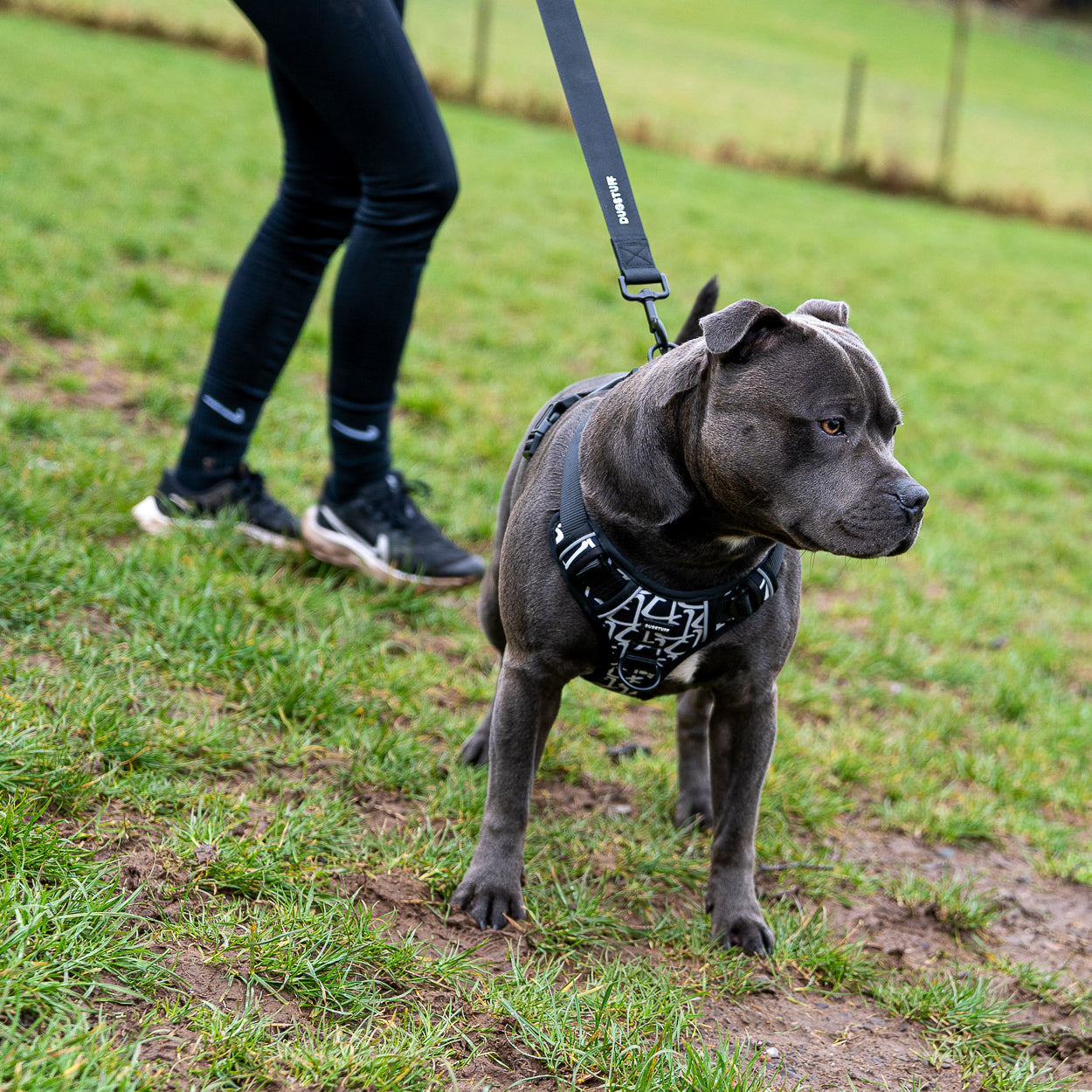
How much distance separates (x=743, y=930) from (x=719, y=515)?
1.02 m

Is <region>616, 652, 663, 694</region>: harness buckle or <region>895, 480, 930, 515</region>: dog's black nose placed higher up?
<region>895, 480, 930, 515</region>: dog's black nose

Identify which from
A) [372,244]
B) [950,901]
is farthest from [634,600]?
[372,244]

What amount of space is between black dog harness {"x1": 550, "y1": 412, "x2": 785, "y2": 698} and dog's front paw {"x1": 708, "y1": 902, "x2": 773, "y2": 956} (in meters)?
0.64

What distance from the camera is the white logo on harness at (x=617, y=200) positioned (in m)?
2.82

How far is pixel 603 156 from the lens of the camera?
2852 millimetres

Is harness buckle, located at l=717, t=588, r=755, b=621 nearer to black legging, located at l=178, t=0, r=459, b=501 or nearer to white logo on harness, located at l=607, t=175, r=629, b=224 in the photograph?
white logo on harness, located at l=607, t=175, r=629, b=224

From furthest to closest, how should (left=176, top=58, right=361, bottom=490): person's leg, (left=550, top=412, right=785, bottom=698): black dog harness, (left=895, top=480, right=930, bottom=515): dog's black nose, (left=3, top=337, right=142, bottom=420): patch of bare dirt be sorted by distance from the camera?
(left=3, top=337, right=142, bottom=420): patch of bare dirt, (left=176, top=58, right=361, bottom=490): person's leg, (left=550, top=412, right=785, bottom=698): black dog harness, (left=895, top=480, right=930, bottom=515): dog's black nose

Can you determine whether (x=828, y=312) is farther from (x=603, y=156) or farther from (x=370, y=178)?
(x=370, y=178)

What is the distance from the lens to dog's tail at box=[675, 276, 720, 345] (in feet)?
9.04

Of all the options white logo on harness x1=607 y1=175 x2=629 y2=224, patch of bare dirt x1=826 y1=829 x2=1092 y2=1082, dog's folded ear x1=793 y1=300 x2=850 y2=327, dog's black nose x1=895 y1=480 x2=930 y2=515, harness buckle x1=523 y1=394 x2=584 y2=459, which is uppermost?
white logo on harness x1=607 y1=175 x2=629 y2=224

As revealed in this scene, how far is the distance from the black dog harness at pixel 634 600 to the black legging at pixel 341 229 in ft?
4.19

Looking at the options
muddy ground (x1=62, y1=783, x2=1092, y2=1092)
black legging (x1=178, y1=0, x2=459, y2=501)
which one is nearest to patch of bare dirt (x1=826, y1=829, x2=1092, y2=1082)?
muddy ground (x1=62, y1=783, x2=1092, y2=1092)

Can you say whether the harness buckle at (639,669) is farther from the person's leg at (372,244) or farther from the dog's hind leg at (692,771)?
the person's leg at (372,244)

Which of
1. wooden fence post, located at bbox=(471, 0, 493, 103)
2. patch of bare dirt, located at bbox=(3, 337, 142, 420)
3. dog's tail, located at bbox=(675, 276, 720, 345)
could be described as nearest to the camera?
dog's tail, located at bbox=(675, 276, 720, 345)
